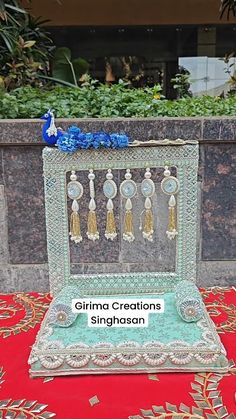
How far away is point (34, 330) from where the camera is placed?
1.13 meters

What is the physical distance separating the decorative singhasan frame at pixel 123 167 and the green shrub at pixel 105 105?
1.76 ft

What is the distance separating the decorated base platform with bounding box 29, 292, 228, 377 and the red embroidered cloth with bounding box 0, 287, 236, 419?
0.06 ft

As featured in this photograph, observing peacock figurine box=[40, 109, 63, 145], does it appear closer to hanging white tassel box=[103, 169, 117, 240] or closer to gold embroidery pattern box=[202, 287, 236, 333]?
hanging white tassel box=[103, 169, 117, 240]

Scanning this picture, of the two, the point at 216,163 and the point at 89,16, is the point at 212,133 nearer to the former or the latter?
the point at 216,163

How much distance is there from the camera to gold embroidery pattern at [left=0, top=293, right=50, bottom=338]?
44.8 inches

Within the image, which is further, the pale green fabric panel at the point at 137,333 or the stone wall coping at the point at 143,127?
the stone wall coping at the point at 143,127

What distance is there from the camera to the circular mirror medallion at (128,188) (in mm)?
1052

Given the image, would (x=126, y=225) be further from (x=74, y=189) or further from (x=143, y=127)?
(x=143, y=127)

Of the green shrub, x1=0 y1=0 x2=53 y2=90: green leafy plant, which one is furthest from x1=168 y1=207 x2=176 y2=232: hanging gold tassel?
x1=0 y1=0 x2=53 y2=90: green leafy plant

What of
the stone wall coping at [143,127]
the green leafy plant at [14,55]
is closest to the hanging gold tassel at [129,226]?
the stone wall coping at [143,127]

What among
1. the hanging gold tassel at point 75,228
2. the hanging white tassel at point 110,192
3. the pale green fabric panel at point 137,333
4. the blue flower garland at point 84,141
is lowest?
the pale green fabric panel at point 137,333

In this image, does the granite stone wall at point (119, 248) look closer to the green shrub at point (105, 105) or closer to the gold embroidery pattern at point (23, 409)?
the green shrub at point (105, 105)

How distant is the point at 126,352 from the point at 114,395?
11 cm

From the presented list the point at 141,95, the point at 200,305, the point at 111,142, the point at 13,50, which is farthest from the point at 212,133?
the point at 13,50
